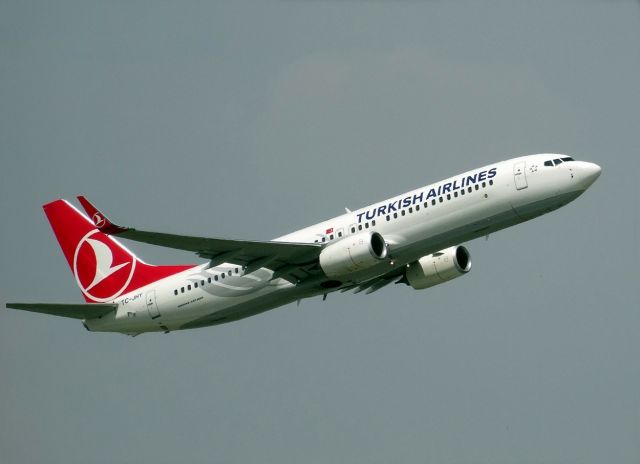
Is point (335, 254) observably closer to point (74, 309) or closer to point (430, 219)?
point (430, 219)

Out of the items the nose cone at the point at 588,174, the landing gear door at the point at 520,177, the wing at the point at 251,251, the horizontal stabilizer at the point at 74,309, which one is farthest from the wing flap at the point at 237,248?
the nose cone at the point at 588,174

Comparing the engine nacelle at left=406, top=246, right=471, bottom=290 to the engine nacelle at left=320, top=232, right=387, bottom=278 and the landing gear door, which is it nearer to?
the engine nacelle at left=320, top=232, right=387, bottom=278

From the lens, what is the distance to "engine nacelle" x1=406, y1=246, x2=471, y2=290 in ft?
196

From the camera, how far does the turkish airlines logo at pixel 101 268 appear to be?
2467 inches

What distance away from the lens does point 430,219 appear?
2109 inches

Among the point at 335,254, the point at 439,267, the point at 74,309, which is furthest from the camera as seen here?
the point at 439,267

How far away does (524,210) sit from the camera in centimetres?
5356

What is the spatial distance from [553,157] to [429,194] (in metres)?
5.66

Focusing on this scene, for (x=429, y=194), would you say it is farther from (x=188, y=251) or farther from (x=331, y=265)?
(x=188, y=251)

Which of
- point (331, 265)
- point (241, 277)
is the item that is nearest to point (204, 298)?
point (241, 277)

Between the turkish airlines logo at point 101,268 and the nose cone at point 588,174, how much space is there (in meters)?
23.1

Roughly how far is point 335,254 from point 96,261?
52.7 feet

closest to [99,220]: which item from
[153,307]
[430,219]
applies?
[153,307]

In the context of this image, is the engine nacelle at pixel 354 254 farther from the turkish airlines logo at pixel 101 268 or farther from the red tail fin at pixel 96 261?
the turkish airlines logo at pixel 101 268
